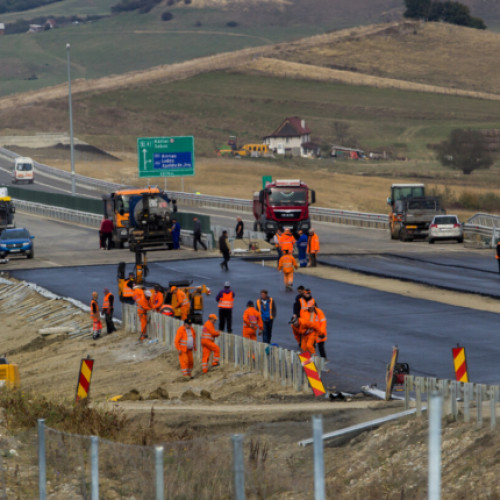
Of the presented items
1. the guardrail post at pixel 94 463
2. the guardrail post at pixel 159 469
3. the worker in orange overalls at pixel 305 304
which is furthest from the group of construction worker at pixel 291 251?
the guardrail post at pixel 159 469

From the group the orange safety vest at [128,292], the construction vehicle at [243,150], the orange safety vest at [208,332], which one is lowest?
the construction vehicle at [243,150]

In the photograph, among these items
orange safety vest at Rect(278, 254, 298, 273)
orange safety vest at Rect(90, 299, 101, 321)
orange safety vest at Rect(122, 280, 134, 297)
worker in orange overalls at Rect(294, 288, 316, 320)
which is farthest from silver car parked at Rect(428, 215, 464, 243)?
worker in orange overalls at Rect(294, 288, 316, 320)

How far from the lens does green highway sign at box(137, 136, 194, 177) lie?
203 ft

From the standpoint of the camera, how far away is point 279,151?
13788 cm

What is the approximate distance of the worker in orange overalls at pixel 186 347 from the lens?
20.5 metres

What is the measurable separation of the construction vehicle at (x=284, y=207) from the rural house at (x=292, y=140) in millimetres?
88538

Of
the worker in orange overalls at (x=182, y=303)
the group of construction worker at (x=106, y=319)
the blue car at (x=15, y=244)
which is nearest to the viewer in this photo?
the worker in orange overalls at (x=182, y=303)

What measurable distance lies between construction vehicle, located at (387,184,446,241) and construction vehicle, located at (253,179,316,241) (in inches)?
169

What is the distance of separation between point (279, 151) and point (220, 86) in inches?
1250

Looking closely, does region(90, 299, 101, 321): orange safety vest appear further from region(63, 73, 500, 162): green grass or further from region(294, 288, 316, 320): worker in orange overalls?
region(63, 73, 500, 162): green grass

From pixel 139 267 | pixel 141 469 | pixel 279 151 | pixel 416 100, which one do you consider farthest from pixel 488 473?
pixel 416 100

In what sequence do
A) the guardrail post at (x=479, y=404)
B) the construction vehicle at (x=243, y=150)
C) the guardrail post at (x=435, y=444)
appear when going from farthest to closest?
the construction vehicle at (x=243, y=150)
the guardrail post at (x=479, y=404)
the guardrail post at (x=435, y=444)

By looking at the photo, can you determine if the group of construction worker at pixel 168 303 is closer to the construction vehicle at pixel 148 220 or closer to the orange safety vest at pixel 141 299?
the orange safety vest at pixel 141 299

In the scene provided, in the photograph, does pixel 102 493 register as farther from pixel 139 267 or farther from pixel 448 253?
pixel 448 253
